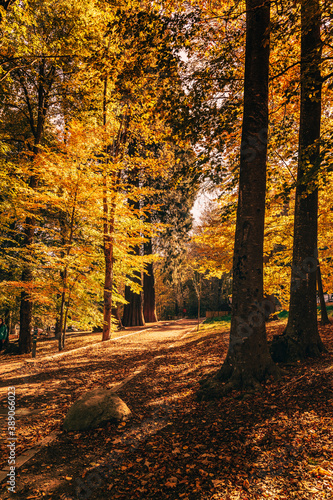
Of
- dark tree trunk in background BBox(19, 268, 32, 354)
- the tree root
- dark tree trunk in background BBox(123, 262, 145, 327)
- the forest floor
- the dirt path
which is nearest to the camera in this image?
the forest floor

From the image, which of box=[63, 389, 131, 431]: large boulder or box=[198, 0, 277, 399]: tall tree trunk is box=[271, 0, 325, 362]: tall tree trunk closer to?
box=[198, 0, 277, 399]: tall tree trunk

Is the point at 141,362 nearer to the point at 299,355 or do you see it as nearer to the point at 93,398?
the point at 93,398

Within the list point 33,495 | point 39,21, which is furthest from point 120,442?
point 39,21

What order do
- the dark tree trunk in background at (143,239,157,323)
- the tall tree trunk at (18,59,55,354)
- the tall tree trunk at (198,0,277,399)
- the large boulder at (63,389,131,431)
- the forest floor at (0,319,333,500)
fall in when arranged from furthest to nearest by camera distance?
the dark tree trunk in background at (143,239,157,323), the tall tree trunk at (18,59,55,354), the tall tree trunk at (198,0,277,399), the large boulder at (63,389,131,431), the forest floor at (0,319,333,500)

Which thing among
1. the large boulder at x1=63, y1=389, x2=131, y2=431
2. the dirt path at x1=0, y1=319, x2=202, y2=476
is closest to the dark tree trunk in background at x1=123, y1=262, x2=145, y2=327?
the dirt path at x1=0, y1=319, x2=202, y2=476

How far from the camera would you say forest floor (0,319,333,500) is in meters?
2.59

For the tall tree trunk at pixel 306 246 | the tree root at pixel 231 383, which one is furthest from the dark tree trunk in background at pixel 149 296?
the tree root at pixel 231 383

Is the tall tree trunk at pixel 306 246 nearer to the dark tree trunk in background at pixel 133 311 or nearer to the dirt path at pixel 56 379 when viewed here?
the dirt path at pixel 56 379

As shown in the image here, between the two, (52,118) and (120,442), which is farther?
(52,118)

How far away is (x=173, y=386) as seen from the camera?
5453mm

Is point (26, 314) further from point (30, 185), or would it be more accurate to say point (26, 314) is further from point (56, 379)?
point (56, 379)

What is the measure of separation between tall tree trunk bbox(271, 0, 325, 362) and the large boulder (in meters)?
3.32

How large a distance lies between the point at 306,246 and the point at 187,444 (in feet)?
14.6

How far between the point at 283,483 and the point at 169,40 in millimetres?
7025
